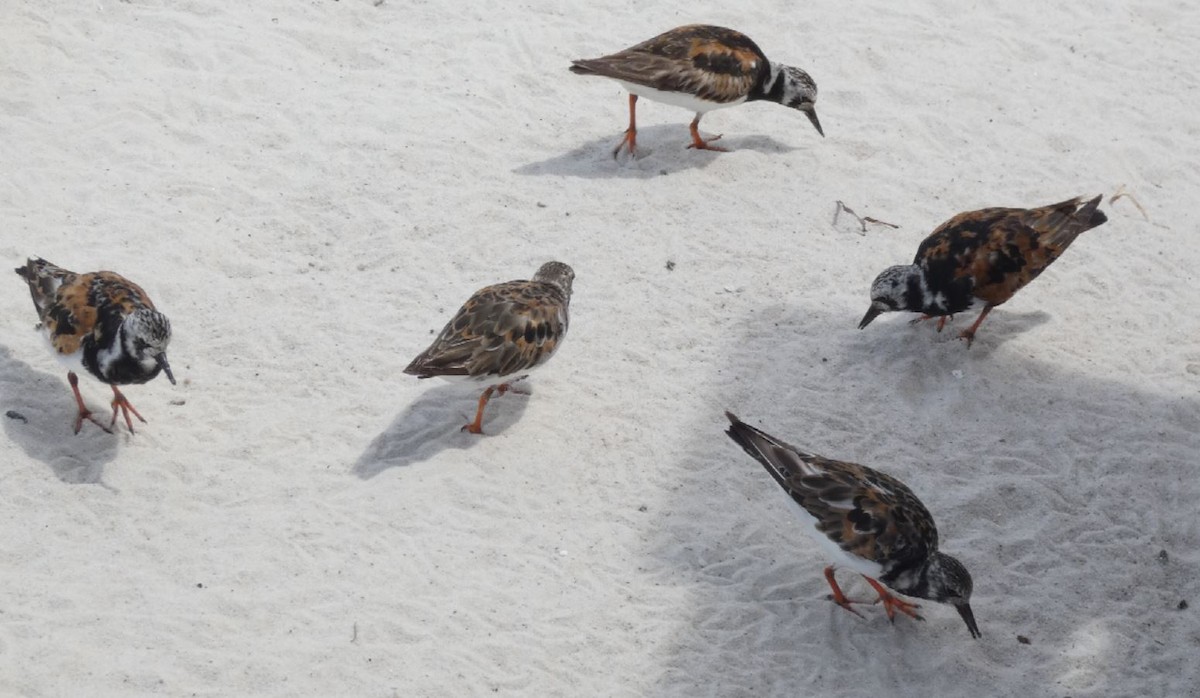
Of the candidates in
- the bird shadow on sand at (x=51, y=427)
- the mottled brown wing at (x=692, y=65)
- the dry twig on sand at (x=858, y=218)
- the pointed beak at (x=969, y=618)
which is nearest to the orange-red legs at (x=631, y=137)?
the mottled brown wing at (x=692, y=65)

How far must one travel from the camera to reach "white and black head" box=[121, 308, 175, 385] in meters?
6.86

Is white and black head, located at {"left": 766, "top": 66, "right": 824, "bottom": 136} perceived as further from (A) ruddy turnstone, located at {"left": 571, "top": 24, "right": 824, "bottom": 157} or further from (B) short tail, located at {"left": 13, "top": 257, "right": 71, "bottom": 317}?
(B) short tail, located at {"left": 13, "top": 257, "right": 71, "bottom": 317}

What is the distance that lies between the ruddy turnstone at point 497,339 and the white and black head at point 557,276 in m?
0.19

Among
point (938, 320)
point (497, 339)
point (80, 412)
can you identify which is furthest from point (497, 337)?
point (938, 320)

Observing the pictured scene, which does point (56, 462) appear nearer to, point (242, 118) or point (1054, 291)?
point (242, 118)

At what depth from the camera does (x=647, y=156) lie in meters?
10.1

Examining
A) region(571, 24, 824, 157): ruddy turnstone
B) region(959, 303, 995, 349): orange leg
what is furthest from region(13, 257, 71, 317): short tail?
region(959, 303, 995, 349): orange leg

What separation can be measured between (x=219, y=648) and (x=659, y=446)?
276 cm

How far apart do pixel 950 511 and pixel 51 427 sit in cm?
516

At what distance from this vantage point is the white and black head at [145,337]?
6.86 meters

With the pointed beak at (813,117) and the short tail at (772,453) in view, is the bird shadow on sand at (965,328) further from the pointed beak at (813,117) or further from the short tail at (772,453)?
the short tail at (772,453)

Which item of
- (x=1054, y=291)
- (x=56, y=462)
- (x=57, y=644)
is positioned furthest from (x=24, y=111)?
(x=1054, y=291)

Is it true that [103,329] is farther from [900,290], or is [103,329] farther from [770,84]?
[770,84]

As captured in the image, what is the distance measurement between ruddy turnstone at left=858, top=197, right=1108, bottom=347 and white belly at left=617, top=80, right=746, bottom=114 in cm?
235
